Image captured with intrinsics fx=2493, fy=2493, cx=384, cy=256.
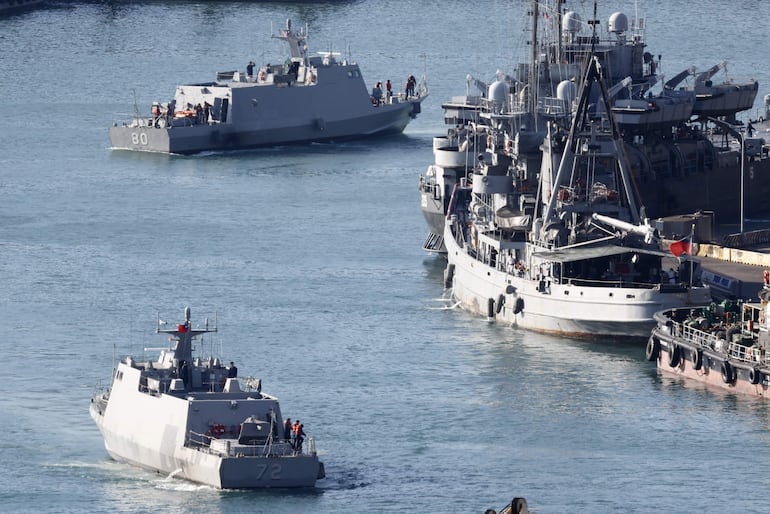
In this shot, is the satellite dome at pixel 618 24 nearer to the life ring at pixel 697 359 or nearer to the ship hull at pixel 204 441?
the life ring at pixel 697 359

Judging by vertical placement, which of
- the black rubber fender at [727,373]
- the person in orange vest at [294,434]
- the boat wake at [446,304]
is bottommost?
the boat wake at [446,304]

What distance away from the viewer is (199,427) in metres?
64.2

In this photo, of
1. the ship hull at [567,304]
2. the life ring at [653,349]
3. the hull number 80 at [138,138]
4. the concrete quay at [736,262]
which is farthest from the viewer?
the hull number 80 at [138,138]

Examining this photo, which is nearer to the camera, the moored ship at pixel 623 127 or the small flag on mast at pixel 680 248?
the small flag on mast at pixel 680 248

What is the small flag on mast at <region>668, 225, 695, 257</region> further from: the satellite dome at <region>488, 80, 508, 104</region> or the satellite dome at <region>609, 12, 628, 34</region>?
the satellite dome at <region>609, 12, 628, 34</region>

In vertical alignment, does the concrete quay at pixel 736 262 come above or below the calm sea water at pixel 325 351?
above

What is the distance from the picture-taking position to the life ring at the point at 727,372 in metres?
75.4

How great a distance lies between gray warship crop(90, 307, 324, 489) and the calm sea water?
0.54m

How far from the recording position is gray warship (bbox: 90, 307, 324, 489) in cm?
6316

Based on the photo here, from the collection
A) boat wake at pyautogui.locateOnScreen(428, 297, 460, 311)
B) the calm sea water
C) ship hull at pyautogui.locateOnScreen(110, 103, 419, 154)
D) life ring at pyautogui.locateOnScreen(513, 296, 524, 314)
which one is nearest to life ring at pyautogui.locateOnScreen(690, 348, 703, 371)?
the calm sea water

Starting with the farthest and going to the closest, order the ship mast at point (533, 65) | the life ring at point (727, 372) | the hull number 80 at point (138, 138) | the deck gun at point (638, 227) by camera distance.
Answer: the hull number 80 at point (138, 138) < the ship mast at point (533, 65) < the deck gun at point (638, 227) < the life ring at point (727, 372)

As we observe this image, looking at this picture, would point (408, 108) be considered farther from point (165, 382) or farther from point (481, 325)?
point (165, 382)

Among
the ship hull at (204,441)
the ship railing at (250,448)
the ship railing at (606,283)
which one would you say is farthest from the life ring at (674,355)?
the ship railing at (250,448)

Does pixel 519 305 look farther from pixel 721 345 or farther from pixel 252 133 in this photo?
pixel 252 133
